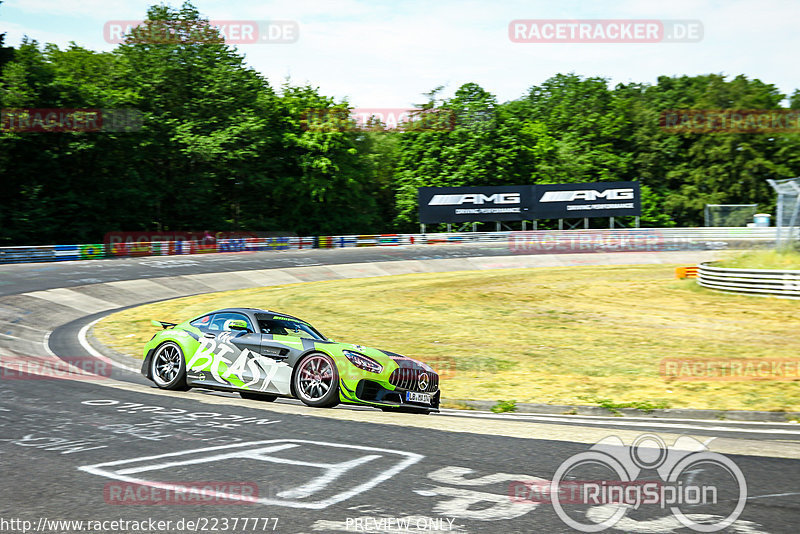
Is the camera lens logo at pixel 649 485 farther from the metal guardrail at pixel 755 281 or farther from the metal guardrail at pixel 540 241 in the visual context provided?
the metal guardrail at pixel 540 241

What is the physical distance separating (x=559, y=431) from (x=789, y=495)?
124 inches

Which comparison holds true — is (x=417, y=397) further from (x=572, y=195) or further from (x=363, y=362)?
(x=572, y=195)

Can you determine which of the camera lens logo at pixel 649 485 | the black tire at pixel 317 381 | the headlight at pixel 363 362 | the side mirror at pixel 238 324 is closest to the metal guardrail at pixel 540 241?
the side mirror at pixel 238 324

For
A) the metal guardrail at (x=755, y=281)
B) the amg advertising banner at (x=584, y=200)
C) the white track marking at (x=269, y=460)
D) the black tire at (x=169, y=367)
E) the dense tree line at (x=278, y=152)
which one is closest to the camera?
the white track marking at (x=269, y=460)

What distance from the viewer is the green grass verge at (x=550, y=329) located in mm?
12625

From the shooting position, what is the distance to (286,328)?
37.5 ft

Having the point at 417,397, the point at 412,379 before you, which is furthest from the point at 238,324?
the point at 417,397

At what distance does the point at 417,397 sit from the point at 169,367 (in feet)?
13.6

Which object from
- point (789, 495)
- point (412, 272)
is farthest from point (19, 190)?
point (789, 495)

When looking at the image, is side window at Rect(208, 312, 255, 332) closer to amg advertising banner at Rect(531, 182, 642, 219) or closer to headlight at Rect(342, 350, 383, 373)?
headlight at Rect(342, 350, 383, 373)

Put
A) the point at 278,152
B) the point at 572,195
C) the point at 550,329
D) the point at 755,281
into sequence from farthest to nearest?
the point at 278,152, the point at 572,195, the point at 755,281, the point at 550,329

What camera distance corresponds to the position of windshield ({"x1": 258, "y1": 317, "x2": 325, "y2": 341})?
441 inches

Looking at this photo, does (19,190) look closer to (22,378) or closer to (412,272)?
(412,272)

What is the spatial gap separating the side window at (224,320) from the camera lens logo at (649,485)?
589 cm
